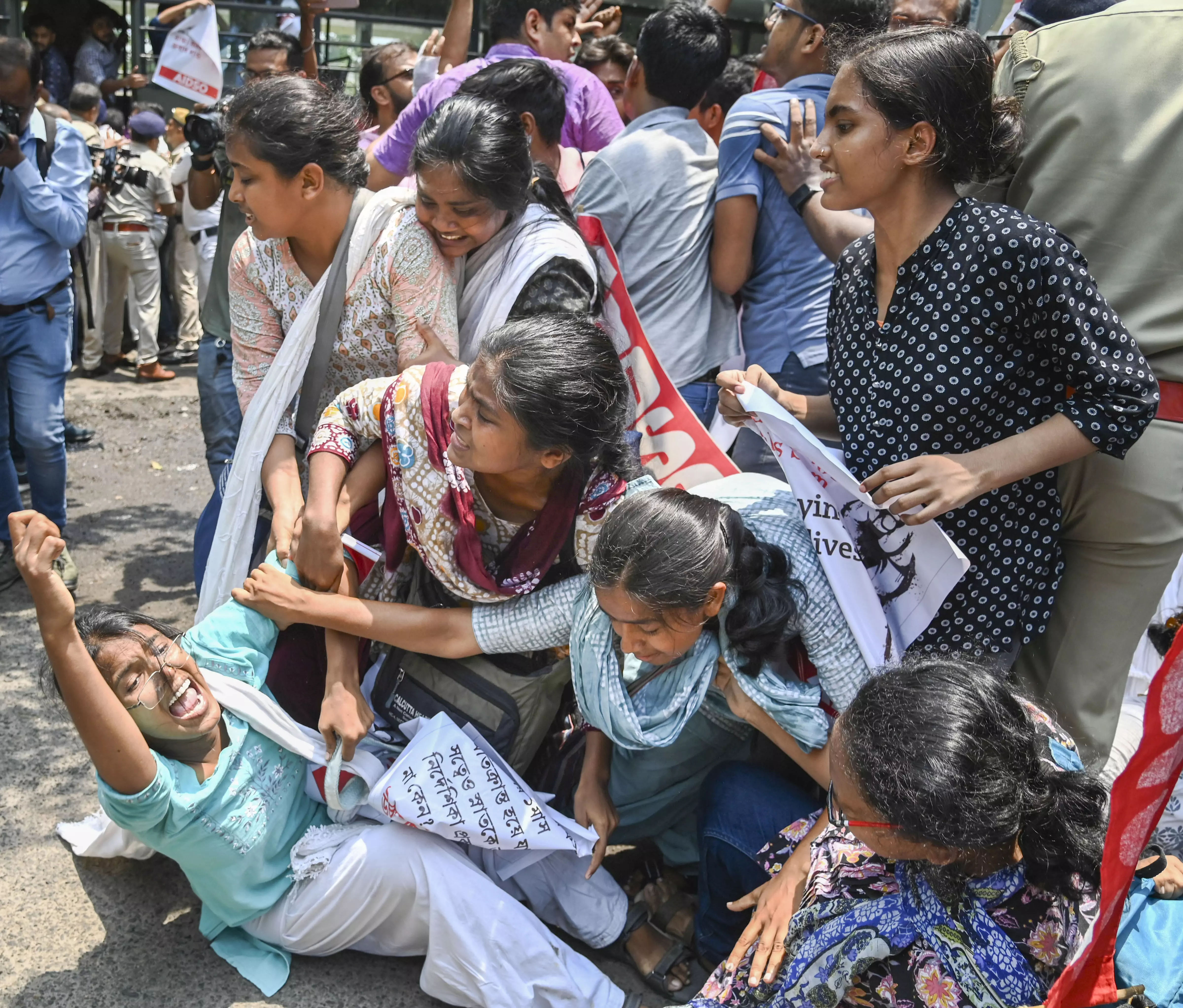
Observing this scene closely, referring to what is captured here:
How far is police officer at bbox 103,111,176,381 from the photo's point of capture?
22.2 feet

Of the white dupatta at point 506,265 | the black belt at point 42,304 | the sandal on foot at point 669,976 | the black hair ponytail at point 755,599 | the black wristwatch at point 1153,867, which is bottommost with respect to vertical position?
the sandal on foot at point 669,976

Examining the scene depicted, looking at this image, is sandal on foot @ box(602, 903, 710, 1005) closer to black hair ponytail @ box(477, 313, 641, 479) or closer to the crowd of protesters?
the crowd of protesters

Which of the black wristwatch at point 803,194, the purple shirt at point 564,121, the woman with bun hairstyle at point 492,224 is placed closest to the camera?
the woman with bun hairstyle at point 492,224

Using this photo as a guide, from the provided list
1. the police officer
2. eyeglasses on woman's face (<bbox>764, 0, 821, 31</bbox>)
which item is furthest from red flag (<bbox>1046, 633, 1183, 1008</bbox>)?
the police officer

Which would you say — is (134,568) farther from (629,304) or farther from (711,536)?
(711,536)

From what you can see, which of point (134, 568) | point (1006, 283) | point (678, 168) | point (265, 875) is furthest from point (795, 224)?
point (134, 568)

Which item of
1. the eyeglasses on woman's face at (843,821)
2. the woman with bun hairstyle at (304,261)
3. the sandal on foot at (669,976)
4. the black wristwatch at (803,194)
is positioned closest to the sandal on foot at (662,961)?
the sandal on foot at (669,976)

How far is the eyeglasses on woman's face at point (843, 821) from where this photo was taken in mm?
1705

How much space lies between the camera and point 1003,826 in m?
1.66

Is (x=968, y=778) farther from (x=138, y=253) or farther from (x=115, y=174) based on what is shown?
(x=138, y=253)

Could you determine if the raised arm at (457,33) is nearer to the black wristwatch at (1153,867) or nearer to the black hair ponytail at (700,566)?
the black hair ponytail at (700,566)

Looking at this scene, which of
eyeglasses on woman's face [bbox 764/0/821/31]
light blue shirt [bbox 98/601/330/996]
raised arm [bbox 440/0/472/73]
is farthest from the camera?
raised arm [bbox 440/0/472/73]

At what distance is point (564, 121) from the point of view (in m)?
3.26

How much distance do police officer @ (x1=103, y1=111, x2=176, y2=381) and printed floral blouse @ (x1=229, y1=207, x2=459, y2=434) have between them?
4.49m
